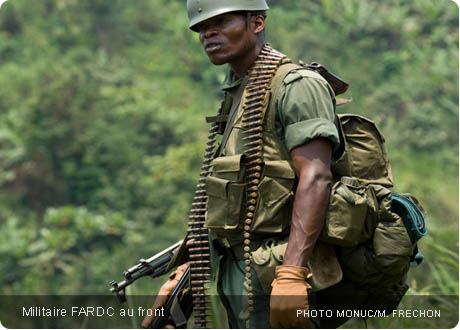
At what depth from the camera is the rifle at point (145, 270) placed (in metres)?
4.38

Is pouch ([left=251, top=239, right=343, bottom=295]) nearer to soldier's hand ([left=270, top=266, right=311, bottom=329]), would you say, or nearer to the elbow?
soldier's hand ([left=270, top=266, right=311, bottom=329])

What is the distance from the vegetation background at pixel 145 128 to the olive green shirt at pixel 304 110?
15030 mm

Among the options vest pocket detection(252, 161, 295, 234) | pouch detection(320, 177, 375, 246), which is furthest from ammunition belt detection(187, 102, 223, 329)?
pouch detection(320, 177, 375, 246)

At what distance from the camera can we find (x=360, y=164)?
3.84 m

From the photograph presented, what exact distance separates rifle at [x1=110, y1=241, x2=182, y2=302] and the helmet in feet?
3.86

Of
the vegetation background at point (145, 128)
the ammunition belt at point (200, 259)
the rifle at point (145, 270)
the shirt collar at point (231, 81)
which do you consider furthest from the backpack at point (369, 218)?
the vegetation background at point (145, 128)

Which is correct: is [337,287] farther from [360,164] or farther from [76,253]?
[76,253]

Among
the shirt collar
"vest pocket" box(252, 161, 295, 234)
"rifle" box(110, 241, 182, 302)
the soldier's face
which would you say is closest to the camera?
"vest pocket" box(252, 161, 295, 234)

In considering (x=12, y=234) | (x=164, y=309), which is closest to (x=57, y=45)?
(x=12, y=234)

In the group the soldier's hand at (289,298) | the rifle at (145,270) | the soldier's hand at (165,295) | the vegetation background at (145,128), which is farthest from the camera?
the vegetation background at (145,128)

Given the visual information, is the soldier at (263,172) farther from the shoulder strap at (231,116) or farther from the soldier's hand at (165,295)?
the soldier's hand at (165,295)

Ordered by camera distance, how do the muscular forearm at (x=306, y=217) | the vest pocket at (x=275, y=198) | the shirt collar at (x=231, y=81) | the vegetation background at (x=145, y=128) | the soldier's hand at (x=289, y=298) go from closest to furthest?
the soldier's hand at (x=289, y=298), the muscular forearm at (x=306, y=217), the vest pocket at (x=275, y=198), the shirt collar at (x=231, y=81), the vegetation background at (x=145, y=128)

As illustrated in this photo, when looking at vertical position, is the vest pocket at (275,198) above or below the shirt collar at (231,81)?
below

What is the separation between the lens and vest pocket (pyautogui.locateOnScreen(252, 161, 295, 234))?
11.9 feet
